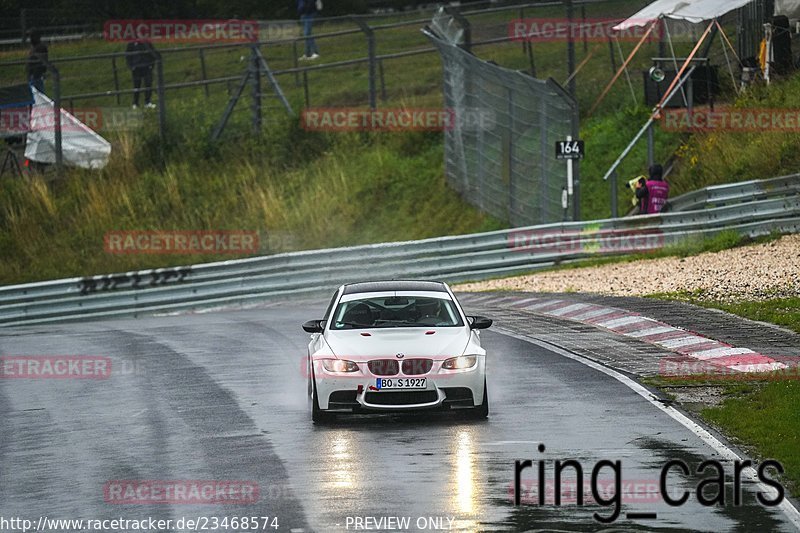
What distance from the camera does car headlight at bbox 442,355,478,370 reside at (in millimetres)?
14367

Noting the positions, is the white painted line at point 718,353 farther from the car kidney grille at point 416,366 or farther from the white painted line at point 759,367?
the car kidney grille at point 416,366

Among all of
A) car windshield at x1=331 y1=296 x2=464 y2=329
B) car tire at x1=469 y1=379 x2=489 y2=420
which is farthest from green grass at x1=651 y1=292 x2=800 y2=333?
car tire at x1=469 y1=379 x2=489 y2=420

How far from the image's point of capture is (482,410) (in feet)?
48.0

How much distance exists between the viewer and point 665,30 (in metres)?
33.8

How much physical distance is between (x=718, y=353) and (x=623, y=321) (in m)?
3.53

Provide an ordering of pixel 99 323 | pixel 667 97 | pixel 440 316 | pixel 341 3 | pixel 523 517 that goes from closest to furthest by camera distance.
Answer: pixel 523 517
pixel 440 316
pixel 99 323
pixel 667 97
pixel 341 3

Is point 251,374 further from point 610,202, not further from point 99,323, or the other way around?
point 610,202

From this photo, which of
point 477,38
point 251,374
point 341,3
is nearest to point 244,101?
point 477,38

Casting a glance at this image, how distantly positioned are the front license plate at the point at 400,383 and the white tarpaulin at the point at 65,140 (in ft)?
88.7

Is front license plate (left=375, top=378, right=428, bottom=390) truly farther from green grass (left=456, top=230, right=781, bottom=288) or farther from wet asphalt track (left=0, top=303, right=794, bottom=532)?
green grass (left=456, top=230, right=781, bottom=288)

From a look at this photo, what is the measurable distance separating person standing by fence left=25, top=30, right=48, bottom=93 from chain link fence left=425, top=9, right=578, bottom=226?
9.98m

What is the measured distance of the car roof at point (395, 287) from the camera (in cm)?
1585

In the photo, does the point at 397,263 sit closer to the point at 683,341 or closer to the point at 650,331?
the point at 650,331

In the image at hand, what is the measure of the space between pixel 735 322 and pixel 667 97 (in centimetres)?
1237
